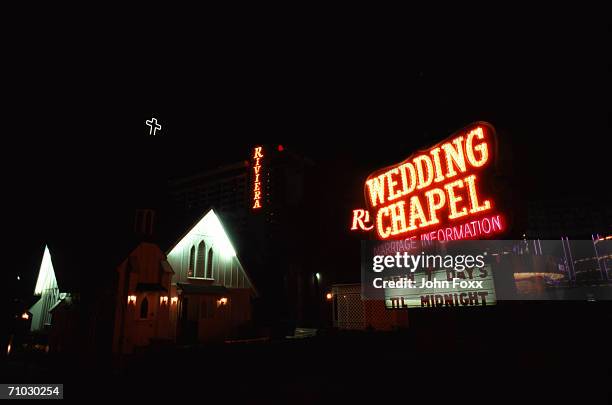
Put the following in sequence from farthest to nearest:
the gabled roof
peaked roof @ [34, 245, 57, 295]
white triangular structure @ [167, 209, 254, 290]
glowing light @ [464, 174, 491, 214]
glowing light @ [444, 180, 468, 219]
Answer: peaked roof @ [34, 245, 57, 295], the gabled roof, white triangular structure @ [167, 209, 254, 290], glowing light @ [444, 180, 468, 219], glowing light @ [464, 174, 491, 214]

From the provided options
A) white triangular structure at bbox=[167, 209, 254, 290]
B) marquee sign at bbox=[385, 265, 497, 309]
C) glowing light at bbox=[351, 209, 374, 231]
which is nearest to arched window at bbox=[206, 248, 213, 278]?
white triangular structure at bbox=[167, 209, 254, 290]

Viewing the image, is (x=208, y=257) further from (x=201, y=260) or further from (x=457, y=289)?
(x=457, y=289)

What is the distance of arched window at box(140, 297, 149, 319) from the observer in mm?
17594

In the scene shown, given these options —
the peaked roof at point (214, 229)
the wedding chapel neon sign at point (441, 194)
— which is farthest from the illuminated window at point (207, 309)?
the wedding chapel neon sign at point (441, 194)

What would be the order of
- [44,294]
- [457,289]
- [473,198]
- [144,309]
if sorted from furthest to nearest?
[44,294] → [144,309] → [457,289] → [473,198]

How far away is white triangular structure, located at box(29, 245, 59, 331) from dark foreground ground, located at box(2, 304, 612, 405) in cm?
835

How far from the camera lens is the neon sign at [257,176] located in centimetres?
2206

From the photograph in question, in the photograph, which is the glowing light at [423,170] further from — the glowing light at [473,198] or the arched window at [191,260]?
the arched window at [191,260]

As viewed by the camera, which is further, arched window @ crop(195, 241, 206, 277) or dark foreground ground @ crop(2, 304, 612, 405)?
arched window @ crop(195, 241, 206, 277)

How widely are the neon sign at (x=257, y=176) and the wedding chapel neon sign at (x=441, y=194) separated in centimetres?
827

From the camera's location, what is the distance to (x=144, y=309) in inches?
698

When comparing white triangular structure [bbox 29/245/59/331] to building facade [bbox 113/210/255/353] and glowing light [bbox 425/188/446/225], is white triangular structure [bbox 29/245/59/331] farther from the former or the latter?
glowing light [bbox 425/188/446/225]

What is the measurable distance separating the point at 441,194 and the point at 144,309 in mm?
15153

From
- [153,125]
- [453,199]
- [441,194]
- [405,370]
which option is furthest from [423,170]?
[153,125]
